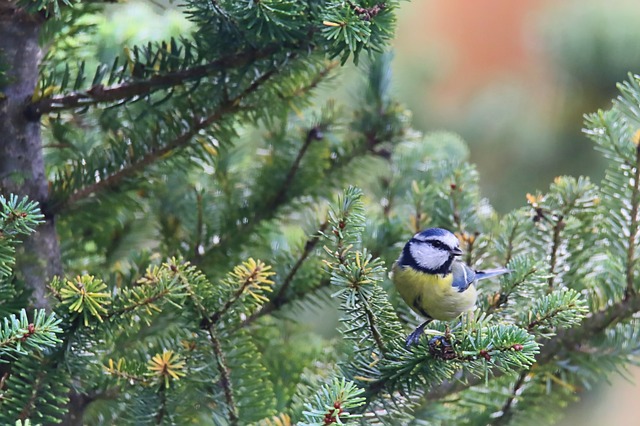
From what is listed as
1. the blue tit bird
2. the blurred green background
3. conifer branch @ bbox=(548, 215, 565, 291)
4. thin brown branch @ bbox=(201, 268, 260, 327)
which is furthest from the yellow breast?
the blurred green background

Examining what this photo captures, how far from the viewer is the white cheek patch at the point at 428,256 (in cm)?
90

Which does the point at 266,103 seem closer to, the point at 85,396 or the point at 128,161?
the point at 128,161

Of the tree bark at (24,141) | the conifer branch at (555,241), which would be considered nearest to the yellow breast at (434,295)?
the conifer branch at (555,241)

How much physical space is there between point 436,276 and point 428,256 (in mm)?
28

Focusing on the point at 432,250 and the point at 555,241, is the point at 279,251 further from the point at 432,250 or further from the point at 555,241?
the point at 555,241

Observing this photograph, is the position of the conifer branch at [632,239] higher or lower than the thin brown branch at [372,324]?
higher

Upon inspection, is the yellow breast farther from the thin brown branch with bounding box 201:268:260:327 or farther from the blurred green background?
the blurred green background

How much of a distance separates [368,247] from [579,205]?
274 mm

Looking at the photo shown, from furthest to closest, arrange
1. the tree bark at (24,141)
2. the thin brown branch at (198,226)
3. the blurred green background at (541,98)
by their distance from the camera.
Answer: the blurred green background at (541,98) < the thin brown branch at (198,226) < the tree bark at (24,141)

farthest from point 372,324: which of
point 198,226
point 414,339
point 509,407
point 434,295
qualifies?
point 198,226

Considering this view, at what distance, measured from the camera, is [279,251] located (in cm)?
107

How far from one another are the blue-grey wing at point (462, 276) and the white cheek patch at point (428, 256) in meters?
0.02

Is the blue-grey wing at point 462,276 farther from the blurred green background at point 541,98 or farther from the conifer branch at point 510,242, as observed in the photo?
the blurred green background at point 541,98

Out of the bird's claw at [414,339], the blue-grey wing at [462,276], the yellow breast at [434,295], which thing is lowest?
the bird's claw at [414,339]
